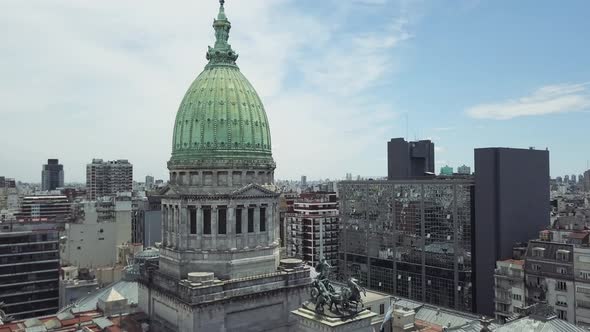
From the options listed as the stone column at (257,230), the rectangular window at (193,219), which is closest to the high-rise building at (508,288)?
the stone column at (257,230)

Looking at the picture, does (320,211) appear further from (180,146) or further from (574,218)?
(180,146)

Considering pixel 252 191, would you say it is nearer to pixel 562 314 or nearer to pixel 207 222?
pixel 207 222

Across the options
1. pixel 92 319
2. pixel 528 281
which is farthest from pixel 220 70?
pixel 528 281

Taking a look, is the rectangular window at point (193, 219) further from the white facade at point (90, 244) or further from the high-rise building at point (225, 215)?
the white facade at point (90, 244)

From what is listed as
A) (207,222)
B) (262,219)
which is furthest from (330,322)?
(207,222)

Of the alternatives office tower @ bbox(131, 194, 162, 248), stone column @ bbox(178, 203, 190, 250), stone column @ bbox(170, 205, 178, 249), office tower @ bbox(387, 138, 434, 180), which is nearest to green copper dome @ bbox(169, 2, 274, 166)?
stone column @ bbox(178, 203, 190, 250)

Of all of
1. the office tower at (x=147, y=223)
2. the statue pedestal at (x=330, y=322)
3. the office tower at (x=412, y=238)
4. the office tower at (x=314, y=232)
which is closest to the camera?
the statue pedestal at (x=330, y=322)
